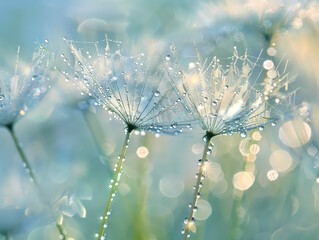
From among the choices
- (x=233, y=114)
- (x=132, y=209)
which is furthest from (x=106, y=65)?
(x=132, y=209)

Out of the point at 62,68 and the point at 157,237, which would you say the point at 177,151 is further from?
the point at 62,68

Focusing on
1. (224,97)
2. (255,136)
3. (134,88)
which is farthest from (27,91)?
(255,136)

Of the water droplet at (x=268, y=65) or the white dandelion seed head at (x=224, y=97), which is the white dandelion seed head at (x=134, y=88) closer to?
the white dandelion seed head at (x=224, y=97)

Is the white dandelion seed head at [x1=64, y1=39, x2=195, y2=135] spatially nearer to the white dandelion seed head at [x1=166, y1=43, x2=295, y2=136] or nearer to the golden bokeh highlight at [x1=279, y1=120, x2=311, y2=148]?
the white dandelion seed head at [x1=166, y1=43, x2=295, y2=136]

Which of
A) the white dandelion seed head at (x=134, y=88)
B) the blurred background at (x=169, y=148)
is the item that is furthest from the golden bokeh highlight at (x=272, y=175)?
the white dandelion seed head at (x=134, y=88)

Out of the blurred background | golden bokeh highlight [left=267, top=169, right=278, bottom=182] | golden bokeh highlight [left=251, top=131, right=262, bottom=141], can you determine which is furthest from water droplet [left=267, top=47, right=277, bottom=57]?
golden bokeh highlight [left=267, top=169, right=278, bottom=182]

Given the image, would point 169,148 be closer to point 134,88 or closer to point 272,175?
point 272,175
